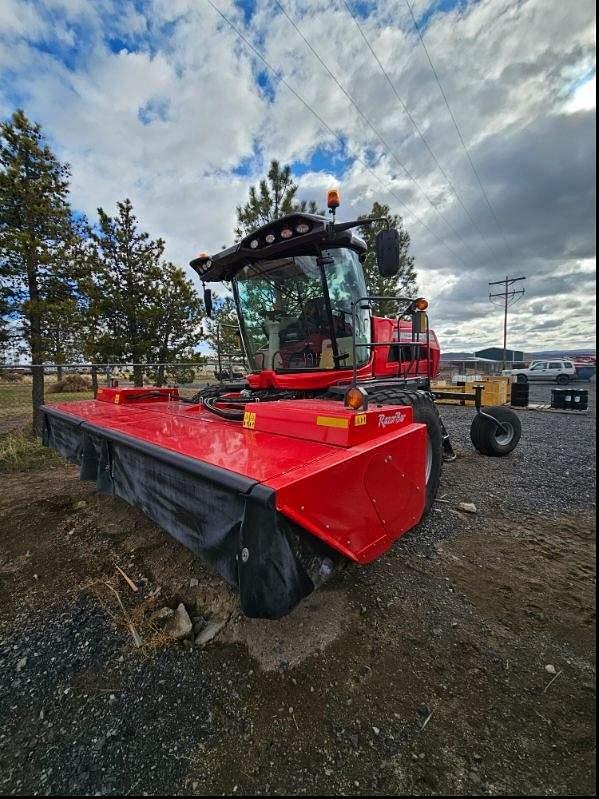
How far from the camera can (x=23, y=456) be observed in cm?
611

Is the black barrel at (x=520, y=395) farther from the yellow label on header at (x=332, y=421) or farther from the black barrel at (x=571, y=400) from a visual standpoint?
the yellow label on header at (x=332, y=421)

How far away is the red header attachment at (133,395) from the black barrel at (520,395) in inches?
465

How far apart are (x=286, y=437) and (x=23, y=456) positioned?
5.95m

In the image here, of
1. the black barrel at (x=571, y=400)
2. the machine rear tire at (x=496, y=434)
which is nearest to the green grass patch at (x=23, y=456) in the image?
the machine rear tire at (x=496, y=434)

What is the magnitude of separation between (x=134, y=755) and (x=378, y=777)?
1.00 m

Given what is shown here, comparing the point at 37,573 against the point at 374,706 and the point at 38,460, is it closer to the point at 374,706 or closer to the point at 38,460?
the point at 374,706

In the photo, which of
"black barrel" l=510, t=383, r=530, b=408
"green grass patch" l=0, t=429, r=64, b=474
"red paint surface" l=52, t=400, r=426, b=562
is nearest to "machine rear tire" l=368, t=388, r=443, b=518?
"red paint surface" l=52, t=400, r=426, b=562

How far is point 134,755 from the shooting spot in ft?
4.94

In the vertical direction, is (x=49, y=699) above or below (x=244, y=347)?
below

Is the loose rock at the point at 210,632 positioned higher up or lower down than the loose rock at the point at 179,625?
lower down

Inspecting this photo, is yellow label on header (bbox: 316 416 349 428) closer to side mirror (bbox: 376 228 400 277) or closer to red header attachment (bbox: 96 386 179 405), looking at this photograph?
side mirror (bbox: 376 228 400 277)

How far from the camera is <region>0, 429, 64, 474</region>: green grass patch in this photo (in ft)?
18.6

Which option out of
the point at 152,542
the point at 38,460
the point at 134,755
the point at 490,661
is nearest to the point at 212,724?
the point at 134,755

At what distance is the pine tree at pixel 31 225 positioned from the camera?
26.3 feet
